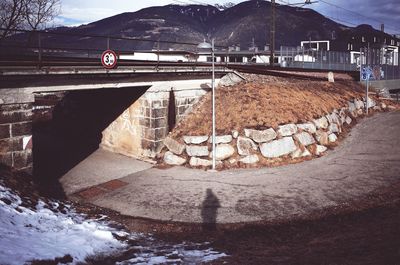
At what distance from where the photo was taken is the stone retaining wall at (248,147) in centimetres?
1451

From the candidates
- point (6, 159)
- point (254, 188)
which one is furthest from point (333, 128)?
point (6, 159)

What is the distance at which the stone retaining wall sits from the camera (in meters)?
14.5

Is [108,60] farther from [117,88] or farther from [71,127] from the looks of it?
[71,127]

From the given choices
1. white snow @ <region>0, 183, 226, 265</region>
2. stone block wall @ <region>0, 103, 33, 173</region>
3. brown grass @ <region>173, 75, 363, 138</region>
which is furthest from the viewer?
brown grass @ <region>173, 75, 363, 138</region>

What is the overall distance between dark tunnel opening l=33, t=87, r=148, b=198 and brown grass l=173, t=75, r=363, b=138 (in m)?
3.20

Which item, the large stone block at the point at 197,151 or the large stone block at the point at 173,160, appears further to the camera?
the large stone block at the point at 173,160

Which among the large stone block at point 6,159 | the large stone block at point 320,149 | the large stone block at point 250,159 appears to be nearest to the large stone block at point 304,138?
the large stone block at point 320,149

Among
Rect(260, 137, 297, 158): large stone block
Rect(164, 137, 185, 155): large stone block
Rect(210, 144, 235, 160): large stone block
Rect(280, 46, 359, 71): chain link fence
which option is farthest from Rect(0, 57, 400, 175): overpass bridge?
Rect(280, 46, 359, 71): chain link fence

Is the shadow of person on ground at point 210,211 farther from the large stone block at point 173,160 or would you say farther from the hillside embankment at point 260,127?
the large stone block at point 173,160

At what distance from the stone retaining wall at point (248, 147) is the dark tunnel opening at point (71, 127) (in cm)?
348

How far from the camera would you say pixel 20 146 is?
11.3 metres

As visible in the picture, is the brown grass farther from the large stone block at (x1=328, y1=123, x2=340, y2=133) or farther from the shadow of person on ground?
the shadow of person on ground

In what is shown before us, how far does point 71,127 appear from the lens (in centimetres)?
2073

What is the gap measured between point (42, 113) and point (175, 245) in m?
19.2
